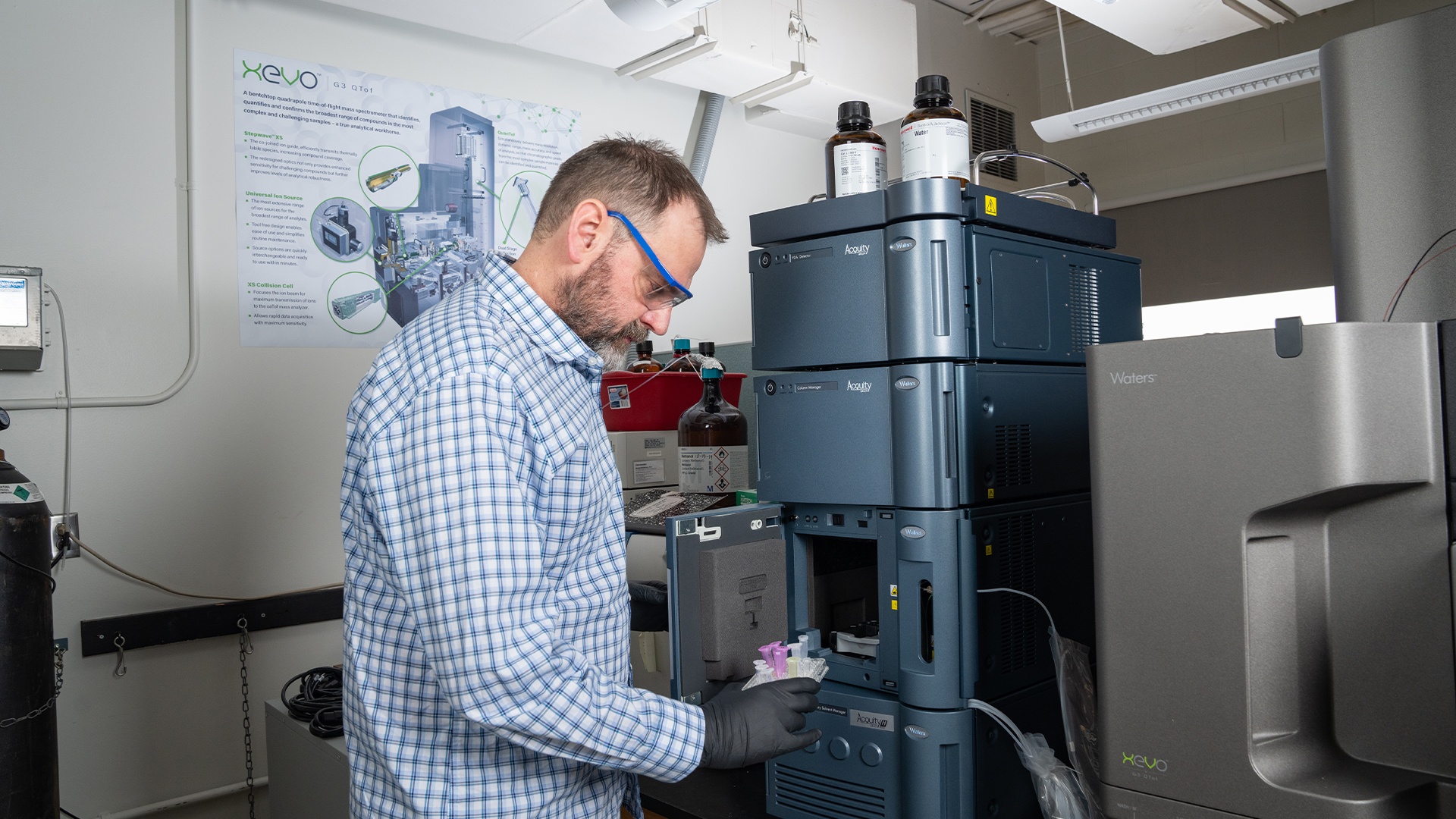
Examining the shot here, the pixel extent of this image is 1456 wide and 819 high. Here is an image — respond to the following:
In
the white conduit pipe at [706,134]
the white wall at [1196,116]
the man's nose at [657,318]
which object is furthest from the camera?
the white wall at [1196,116]

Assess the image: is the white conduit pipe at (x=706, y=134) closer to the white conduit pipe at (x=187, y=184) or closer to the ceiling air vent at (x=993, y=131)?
the ceiling air vent at (x=993, y=131)

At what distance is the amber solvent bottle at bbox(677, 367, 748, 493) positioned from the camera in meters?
1.66

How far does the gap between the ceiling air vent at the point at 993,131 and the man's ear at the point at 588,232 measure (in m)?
3.05

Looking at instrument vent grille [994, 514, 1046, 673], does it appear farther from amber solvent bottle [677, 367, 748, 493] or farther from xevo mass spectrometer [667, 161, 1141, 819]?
amber solvent bottle [677, 367, 748, 493]

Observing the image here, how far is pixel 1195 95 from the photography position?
78.8 inches

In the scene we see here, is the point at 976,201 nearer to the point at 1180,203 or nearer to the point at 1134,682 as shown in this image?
the point at 1134,682

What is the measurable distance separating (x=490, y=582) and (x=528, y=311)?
32 centimetres

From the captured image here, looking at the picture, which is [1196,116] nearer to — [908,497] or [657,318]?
[908,497]

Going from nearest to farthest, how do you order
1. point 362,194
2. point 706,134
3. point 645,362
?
point 645,362
point 362,194
point 706,134

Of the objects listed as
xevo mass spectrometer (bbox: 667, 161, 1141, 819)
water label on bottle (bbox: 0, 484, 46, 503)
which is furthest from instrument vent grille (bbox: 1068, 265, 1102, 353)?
water label on bottle (bbox: 0, 484, 46, 503)

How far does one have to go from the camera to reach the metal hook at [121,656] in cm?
189

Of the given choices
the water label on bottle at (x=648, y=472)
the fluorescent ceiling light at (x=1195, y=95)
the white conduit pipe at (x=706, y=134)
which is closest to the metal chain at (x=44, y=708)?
the water label on bottle at (x=648, y=472)

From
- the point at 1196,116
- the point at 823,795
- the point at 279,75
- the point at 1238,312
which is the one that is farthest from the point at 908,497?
the point at 1196,116

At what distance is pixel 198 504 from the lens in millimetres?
2029
